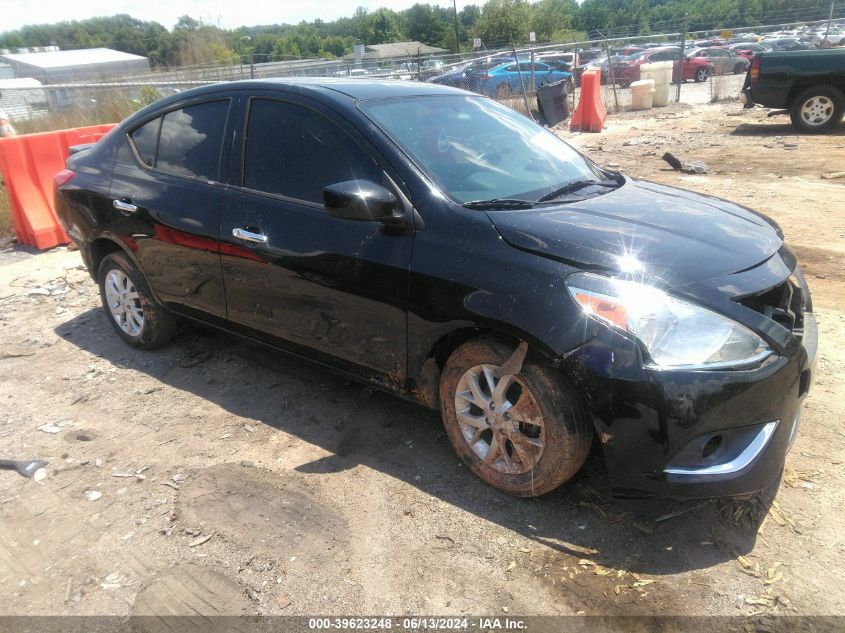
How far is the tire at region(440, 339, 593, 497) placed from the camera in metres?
2.69

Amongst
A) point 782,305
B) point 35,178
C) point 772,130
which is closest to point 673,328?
point 782,305

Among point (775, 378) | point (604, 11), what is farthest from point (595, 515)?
point (604, 11)

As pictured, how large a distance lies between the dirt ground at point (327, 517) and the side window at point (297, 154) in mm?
1343

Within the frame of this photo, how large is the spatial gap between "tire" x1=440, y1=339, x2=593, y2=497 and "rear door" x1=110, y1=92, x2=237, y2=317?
1.71 metres

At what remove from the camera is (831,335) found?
4465 millimetres

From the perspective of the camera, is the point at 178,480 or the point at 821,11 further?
the point at 821,11

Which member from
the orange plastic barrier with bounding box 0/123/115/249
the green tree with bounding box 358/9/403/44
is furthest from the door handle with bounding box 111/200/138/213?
the green tree with bounding box 358/9/403/44

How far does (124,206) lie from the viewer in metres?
4.38

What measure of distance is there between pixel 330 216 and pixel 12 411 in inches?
101

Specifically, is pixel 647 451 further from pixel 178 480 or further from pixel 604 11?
pixel 604 11

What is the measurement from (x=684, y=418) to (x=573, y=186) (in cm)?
156

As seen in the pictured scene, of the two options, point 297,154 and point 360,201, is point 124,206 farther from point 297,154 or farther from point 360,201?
point 360,201

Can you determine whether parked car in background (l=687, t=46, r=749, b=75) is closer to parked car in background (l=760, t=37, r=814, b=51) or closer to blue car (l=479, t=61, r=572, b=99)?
parked car in background (l=760, t=37, r=814, b=51)

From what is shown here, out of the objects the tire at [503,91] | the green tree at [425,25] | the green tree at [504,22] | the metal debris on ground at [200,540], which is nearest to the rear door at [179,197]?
the metal debris on ground at [200,540]
